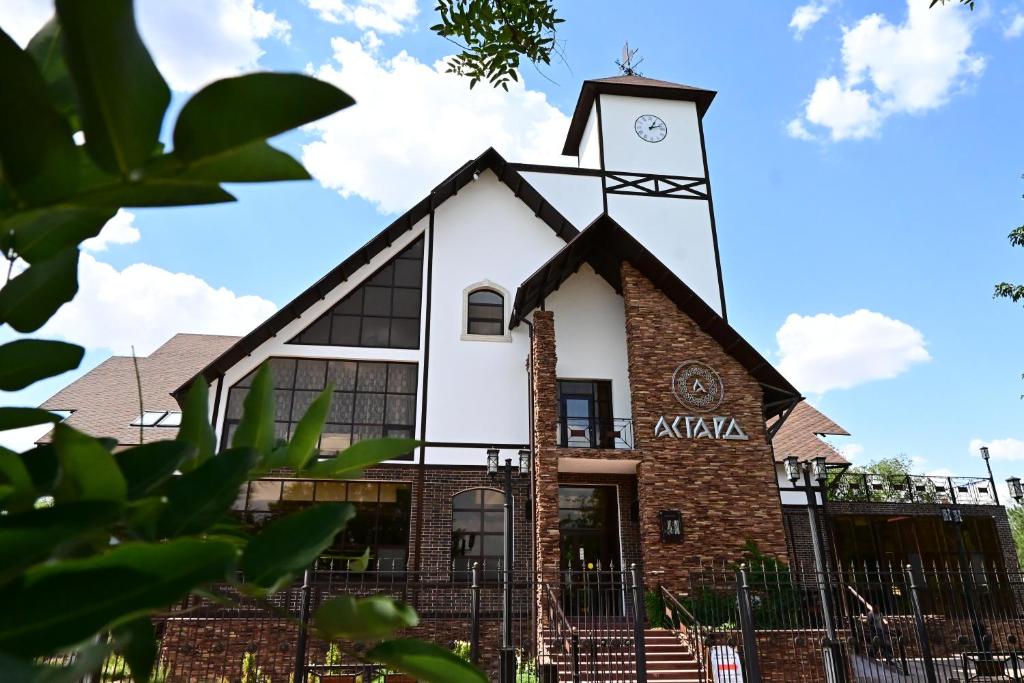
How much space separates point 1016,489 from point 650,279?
1119 cm

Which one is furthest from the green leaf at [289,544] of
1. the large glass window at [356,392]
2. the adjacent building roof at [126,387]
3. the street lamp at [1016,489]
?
the street lamp at [1016,489]

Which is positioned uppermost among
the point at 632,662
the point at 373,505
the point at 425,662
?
the point at 373,505

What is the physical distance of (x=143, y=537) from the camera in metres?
0.41

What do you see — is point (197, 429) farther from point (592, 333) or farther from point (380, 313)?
point (380, 313)

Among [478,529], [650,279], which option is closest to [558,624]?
[478,529]

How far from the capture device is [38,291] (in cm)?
53

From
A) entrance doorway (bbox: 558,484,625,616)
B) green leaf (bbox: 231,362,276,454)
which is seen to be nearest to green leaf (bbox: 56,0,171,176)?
green leaf (bbox: 231,362,276,454)

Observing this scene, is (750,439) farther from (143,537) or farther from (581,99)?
(143,537)

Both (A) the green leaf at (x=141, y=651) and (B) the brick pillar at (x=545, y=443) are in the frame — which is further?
(B) the brick pillar at (x=545, y=443)

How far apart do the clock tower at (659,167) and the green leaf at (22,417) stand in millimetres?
19538

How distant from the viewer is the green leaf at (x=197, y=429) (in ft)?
1.72

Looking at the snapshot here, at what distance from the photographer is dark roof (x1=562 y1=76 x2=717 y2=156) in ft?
69.2

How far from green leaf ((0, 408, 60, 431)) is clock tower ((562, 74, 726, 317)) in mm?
19538

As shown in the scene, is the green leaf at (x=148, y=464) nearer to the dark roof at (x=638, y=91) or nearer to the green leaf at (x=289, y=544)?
the green leaf at (x=289, y=544)
